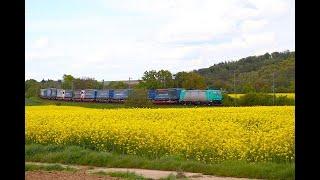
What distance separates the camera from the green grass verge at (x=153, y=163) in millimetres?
9641

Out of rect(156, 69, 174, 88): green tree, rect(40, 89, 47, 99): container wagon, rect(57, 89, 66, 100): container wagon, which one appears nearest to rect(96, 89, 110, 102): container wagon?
rect(156, 69, 174, 88): green tree

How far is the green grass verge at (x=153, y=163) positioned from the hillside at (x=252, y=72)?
33.3 metres

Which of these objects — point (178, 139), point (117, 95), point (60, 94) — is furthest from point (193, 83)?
point (178, 139)

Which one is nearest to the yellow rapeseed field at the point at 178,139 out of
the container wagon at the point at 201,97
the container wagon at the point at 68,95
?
the container wagon at the point at 201,97

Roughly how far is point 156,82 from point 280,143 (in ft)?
128

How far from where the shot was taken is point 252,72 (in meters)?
66.3

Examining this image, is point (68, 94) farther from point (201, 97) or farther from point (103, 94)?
point (201, 97)

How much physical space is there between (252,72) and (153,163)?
186 feet

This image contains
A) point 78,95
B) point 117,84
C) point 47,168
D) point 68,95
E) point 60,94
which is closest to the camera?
point 47,168
